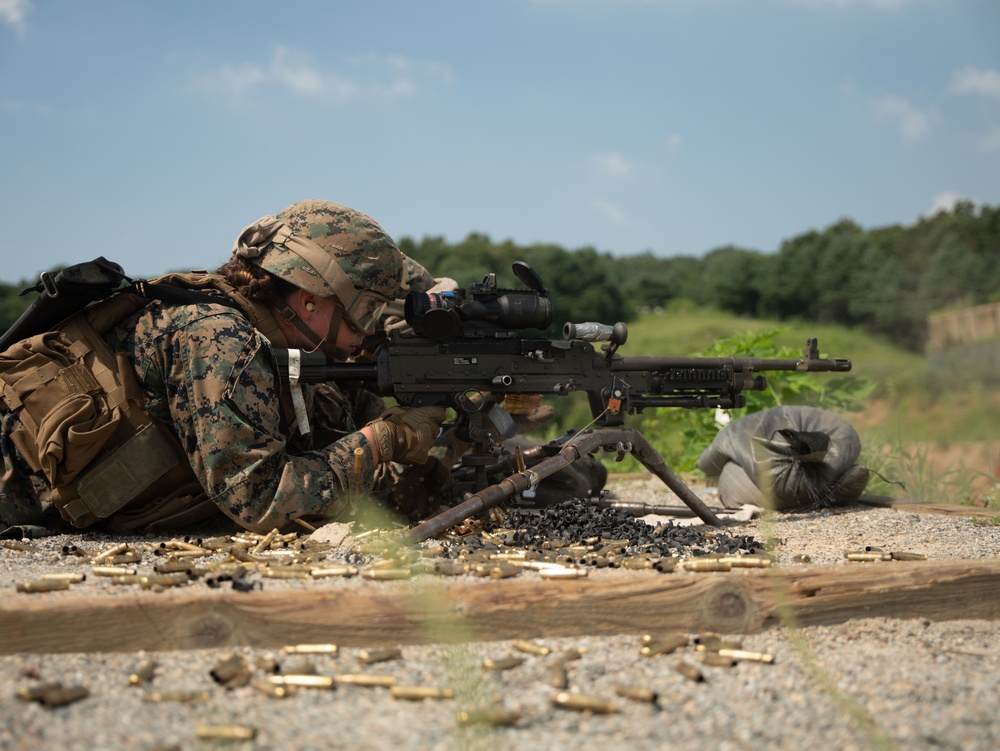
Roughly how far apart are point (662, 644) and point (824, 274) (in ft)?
88.6

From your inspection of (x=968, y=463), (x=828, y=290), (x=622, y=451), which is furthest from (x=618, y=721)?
(x=828, y=290)

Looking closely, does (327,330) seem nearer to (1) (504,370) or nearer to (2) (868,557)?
(1) (504,370)

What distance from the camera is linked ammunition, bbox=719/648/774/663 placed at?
265 cm

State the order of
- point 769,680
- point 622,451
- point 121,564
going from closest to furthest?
point 769,680 → point 121,564 → point 622,451

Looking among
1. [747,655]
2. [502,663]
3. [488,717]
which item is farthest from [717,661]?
[488,717]

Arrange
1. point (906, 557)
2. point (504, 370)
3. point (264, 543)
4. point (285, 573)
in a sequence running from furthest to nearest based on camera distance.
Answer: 1. point (504, 370)
2. point (264, 543)
3. point (906, 557)
4. point (285, 573)

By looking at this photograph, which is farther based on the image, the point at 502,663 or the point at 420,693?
the point at 502,663

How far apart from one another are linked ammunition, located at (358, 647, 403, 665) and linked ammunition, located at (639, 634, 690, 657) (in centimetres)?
75

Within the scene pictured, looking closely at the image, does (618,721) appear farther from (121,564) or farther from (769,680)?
(121,564)

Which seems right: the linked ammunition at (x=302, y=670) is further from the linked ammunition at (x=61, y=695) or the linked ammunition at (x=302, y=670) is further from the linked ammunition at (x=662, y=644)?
the linked ammunition at (x=662, y=644)

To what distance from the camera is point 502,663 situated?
2545mm

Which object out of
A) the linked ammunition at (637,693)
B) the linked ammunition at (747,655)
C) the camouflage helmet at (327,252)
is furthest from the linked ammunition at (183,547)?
the linked ammunition at (747,655)

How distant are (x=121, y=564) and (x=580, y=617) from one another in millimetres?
1929

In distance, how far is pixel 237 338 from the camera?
4078 millimetres
